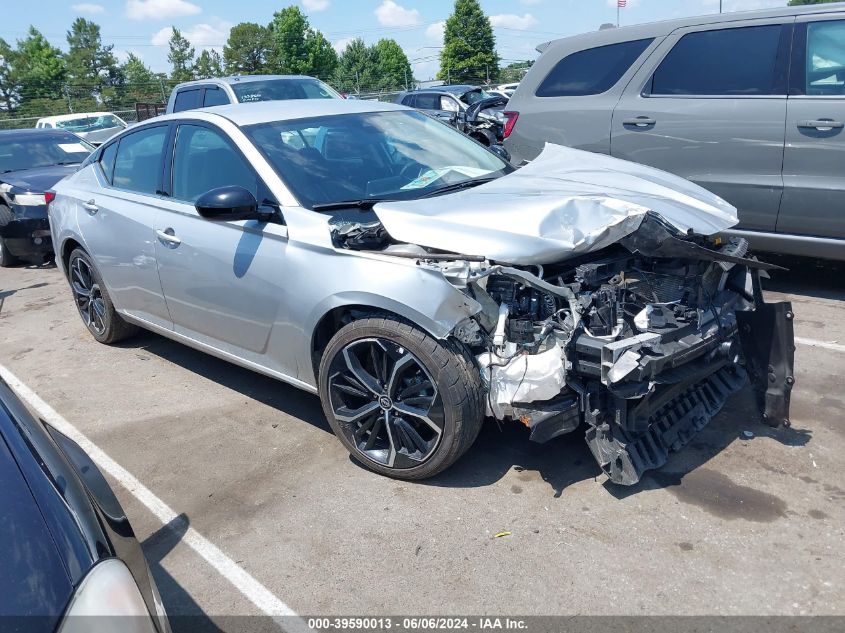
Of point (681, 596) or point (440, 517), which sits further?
point (440, 517)

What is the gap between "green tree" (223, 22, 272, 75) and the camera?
231 ft

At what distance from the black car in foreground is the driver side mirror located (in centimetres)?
525

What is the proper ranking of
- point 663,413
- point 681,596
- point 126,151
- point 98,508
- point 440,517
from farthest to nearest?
point 126,151
point 663,413
point 440,517
point 681,596
point 98,508

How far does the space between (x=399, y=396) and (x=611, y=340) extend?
1.01 m

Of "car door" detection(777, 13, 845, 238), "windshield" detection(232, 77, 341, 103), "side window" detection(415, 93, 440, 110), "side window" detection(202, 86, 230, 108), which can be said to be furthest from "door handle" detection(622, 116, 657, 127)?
"side window" detection(415, 93, 440, 110)

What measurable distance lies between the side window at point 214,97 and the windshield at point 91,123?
11443 millimetres

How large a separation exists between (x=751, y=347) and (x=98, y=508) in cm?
310

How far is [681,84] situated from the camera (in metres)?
5.66

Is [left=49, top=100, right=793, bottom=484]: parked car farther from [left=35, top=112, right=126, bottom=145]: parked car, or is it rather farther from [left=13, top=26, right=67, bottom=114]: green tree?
[left=13, top=26, right=67, bottom=114]: green tree

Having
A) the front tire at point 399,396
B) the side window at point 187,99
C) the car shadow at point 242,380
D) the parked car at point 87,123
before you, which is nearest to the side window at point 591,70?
the car shadow at point 242,380

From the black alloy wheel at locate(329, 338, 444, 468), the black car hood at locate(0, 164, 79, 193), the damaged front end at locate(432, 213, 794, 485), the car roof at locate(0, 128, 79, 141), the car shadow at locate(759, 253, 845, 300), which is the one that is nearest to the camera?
the damaged front end at locate(432, 213, 794, 485)

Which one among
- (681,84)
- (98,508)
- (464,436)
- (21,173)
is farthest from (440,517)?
(21,173)

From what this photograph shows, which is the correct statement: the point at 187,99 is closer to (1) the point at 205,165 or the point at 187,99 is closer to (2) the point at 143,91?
(1) the point at 205,165

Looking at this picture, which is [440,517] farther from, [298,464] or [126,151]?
[126,151]
